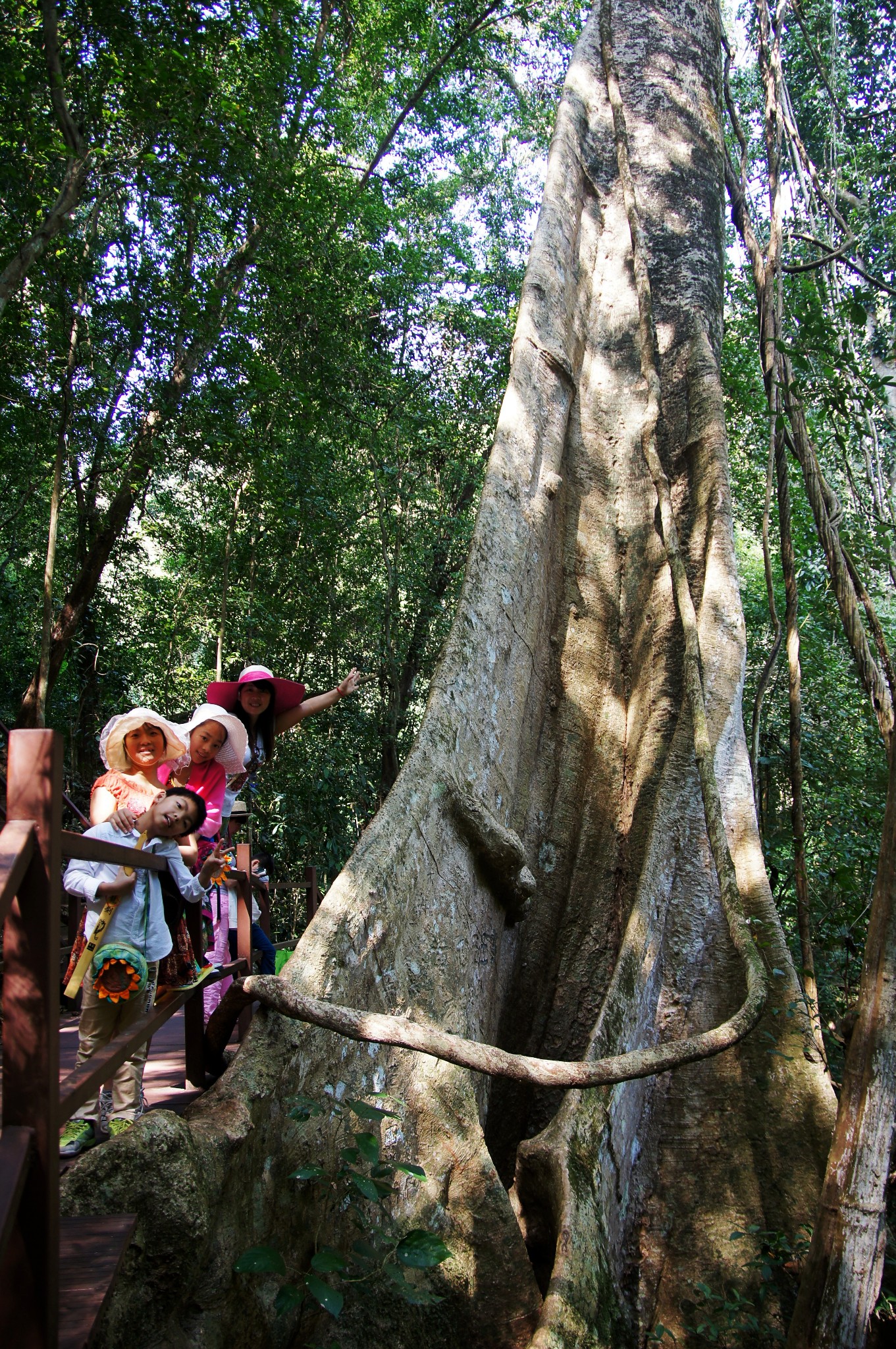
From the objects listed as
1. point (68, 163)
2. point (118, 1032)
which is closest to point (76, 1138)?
point (118, 1032)

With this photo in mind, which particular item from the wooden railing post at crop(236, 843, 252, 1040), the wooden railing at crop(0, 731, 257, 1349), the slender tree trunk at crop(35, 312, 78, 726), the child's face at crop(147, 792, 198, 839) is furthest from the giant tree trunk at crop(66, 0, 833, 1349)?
the slender tree trunk at crop(35, 312, 78, 726)

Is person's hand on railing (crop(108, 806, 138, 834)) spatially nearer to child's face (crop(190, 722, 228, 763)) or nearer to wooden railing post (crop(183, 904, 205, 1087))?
wooden railing post (crop(183, 904, 205, 1087))

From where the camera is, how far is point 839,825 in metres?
7.02

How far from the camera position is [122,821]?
9.06 feet

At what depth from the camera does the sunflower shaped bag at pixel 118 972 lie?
2.62 metres

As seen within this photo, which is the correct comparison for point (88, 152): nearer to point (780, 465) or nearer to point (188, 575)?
point (188, 575)

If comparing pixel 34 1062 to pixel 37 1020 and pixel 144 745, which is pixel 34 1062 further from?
Result: pixel 144 745

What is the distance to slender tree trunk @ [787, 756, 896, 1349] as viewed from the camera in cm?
175

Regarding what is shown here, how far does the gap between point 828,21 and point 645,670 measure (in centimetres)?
850

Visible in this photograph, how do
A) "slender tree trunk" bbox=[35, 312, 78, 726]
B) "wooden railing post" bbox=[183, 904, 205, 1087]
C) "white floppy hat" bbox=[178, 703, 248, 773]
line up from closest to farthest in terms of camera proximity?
"wooden railing post" bbox=[183, 904, 205, 1087] < "white floppy hat" bbox=[178, 703, 248, 773] < "slender tree trunk" bbox=[35, 312, 78, 726]

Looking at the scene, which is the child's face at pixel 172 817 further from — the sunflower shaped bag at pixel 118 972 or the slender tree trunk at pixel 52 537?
the slender tree trunk at pixel 52 537

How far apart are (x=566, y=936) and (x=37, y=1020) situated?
242cm

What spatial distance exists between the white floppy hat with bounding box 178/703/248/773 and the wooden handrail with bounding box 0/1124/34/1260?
2056 millimetres

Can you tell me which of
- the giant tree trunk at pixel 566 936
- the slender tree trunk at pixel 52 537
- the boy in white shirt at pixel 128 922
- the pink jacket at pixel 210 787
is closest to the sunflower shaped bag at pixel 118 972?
the boy in white shirt at pixel 128 922
